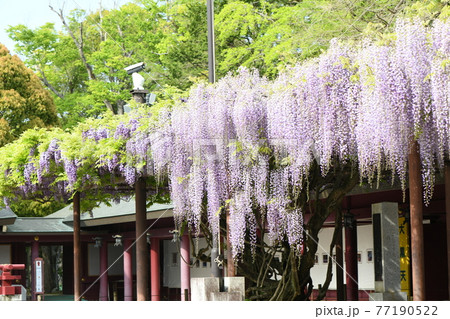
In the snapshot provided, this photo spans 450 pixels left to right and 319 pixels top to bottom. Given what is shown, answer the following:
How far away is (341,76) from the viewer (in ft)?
29.4

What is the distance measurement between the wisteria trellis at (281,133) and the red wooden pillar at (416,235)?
0.27m

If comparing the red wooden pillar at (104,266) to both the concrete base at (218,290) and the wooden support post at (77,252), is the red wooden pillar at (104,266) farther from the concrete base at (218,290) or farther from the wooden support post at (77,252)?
the concrete base at (218,290)

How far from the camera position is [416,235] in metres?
7.96

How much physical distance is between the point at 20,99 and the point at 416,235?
19.9 m

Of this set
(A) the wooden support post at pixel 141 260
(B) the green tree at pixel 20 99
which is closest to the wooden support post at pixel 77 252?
(A) the wooden support post at pixel 141 260

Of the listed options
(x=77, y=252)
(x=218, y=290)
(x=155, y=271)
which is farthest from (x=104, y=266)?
(x=218, y=290)

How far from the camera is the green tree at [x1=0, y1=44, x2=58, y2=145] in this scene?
2523cm

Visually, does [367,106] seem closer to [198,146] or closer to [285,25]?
[198,146]

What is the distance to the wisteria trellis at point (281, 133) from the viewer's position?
8109mm

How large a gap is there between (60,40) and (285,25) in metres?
14.0

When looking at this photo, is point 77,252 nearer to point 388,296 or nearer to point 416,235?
point 388,296

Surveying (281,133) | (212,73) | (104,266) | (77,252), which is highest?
(212,73)

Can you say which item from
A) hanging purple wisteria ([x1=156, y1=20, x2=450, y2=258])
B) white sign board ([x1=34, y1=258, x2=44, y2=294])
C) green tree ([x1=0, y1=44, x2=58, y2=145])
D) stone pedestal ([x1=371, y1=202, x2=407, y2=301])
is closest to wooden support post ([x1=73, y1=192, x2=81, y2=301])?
hanging purple wisteria ([x1=156, y1=20, x2=450, y2=258])
